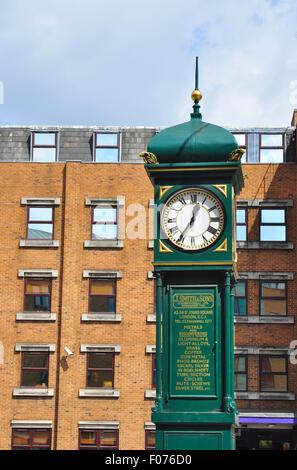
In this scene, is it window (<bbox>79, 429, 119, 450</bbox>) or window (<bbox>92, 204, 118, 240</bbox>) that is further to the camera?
window (<bbox>92, 204, 118, 240</bbox>)

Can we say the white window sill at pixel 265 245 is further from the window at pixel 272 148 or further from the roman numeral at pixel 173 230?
the roman numeral at pixel 173 230

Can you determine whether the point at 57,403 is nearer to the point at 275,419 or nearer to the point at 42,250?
the point at 42,250

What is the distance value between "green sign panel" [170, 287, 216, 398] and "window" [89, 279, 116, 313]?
20570 millimetres

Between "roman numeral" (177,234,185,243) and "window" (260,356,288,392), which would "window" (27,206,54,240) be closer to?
"window" (260,356,288,392)

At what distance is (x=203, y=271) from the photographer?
13945 millimetres

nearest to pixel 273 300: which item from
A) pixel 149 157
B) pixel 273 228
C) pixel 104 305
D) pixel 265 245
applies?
pixel 265 245

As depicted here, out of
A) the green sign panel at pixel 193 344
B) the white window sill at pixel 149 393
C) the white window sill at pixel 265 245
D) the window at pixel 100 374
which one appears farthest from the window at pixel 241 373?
the green sign panel at pixel 193 344

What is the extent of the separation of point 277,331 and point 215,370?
20.8 meters

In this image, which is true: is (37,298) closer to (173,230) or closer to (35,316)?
(35,316)

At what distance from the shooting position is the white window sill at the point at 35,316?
112 feet

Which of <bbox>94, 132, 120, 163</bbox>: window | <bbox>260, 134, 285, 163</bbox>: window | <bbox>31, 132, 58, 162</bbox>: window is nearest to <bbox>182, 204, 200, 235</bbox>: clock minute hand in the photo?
<bbox>94, 132, 120, 163</bbox>: window

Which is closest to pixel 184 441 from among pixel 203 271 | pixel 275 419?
pixel 203 271

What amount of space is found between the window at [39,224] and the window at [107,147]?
10.6 feet

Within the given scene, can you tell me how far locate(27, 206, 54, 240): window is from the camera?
3488cm
